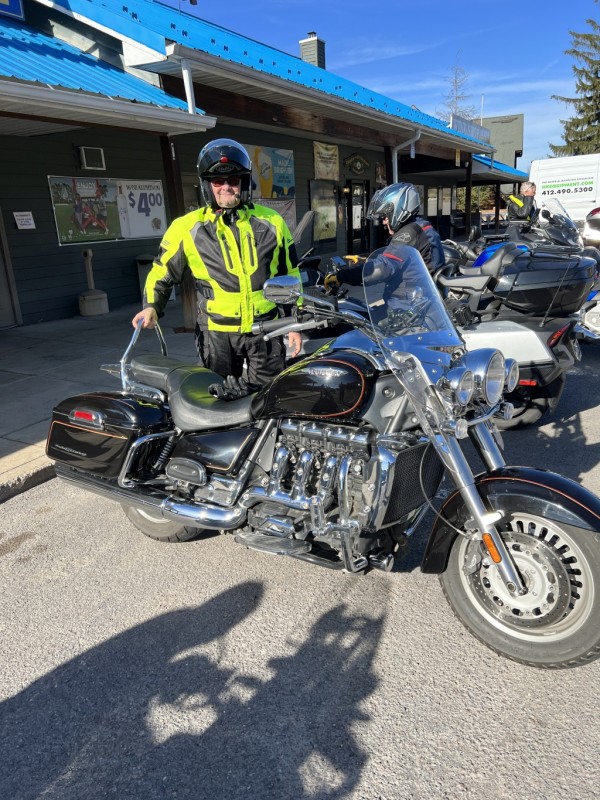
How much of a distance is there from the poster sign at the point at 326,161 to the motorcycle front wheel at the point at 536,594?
15.4m

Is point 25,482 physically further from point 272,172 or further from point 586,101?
point 586,101

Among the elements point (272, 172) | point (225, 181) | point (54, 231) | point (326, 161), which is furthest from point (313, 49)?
point (225, 181)

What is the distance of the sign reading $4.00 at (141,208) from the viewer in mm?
10695

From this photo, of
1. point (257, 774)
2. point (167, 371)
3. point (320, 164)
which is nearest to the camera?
point (257, 774)

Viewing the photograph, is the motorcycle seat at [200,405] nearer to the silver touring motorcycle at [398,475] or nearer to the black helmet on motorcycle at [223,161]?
the silver touring motorcycle at [398,475]

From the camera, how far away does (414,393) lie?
220cm

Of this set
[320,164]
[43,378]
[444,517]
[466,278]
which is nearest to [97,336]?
[43,378]

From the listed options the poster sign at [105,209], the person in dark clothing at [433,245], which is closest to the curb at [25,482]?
the person in dark clothing at [433,245]

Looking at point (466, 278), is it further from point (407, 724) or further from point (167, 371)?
point (407, 724)

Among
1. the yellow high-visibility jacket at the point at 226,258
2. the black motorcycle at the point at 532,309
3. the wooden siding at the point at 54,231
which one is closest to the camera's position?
the yellow high-visibility jacket at the point at 226,258

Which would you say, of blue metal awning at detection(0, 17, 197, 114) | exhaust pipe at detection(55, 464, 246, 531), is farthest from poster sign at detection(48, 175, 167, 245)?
exhaust pipe at detection(55, 464, 246, 531)

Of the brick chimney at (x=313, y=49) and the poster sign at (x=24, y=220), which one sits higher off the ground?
the brick chimney at (x=313, y=49)

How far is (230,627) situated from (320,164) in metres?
15.6

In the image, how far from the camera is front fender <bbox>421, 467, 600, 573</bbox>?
2109mm
